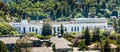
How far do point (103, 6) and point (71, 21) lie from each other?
342 inches

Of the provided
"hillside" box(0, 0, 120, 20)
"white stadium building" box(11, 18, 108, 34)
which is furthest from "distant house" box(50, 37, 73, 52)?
"hillside" box(0, 0, 120, 20)

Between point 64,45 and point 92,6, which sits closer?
point 64,45

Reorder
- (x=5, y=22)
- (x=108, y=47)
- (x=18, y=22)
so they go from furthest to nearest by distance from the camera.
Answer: (x=18, y=22) → (x=5, y=22) → (x=108, y=47)

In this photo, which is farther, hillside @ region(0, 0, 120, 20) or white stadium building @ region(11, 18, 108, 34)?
hillside @ region(0, 0, 120, 20)

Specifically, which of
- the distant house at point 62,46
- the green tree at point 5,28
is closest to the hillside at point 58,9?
the green tree at point 5,28

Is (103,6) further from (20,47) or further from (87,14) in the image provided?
(20,47)

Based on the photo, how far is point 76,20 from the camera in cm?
7644

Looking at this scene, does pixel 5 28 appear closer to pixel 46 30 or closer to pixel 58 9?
pixel 46 30

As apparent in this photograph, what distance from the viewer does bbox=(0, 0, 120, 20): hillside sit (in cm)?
7806

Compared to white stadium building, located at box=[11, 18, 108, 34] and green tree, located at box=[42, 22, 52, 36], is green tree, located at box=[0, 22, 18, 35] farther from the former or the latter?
white stadium building, located at box=[11, 18, 108, 34]

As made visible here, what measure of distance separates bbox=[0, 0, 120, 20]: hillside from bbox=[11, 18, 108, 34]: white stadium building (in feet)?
10.0

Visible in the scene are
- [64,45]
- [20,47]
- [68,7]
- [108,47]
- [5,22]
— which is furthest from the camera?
[68,7]

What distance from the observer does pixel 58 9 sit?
7956cm

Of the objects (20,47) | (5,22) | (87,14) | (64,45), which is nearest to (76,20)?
(87,14)
